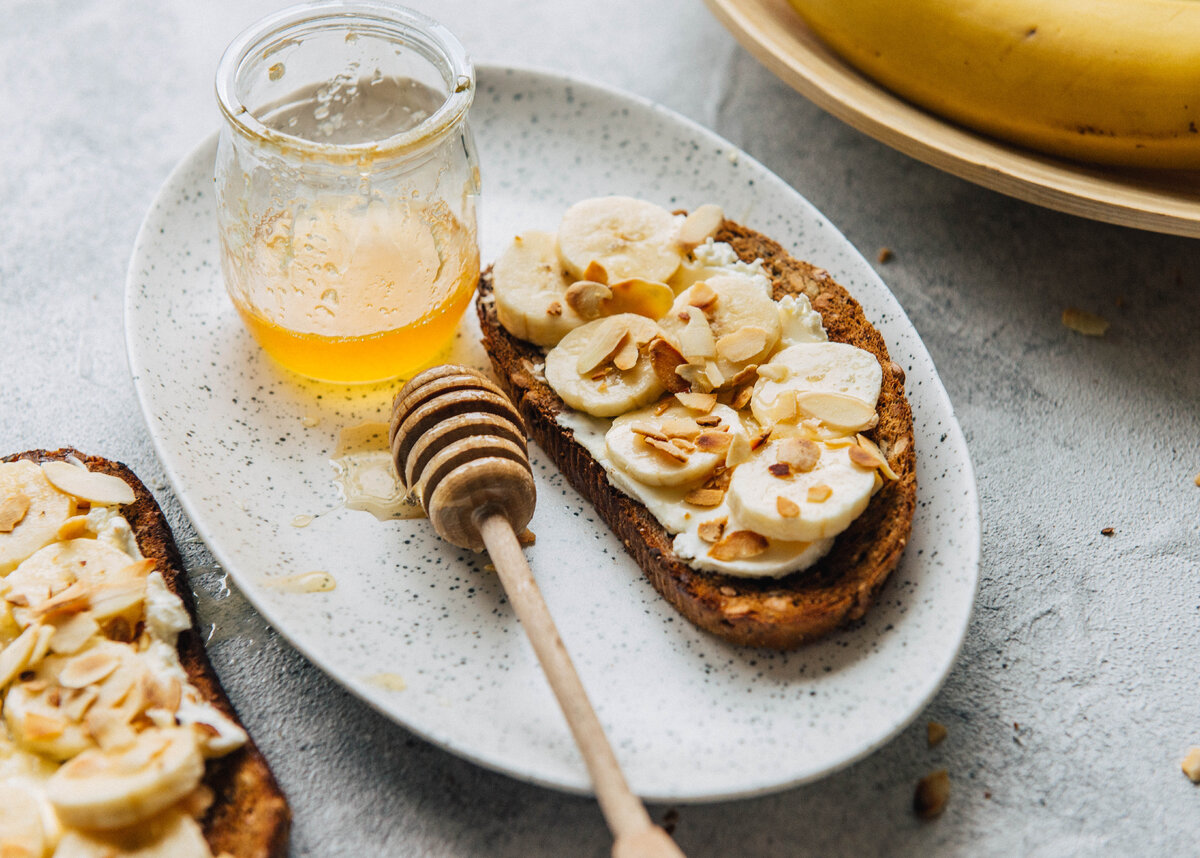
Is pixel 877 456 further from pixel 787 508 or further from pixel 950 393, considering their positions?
pixel 950 393

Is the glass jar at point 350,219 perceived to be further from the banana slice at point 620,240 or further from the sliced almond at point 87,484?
the sliced almond at point 87,484

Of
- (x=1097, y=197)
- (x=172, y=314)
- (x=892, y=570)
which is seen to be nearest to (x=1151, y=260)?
(x=1097, y=197)

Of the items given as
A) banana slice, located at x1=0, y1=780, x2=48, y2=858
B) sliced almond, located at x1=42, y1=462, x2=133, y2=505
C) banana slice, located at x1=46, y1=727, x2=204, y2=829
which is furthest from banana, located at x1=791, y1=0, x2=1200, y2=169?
banana slice, located at x1=0, y1=780, x2=48, y2=858

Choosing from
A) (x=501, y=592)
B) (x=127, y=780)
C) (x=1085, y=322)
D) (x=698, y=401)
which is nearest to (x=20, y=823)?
(x=127, y=780)

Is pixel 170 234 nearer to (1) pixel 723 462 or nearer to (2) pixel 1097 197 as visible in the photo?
(1) pixel 723 462

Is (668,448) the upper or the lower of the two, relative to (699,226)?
lower

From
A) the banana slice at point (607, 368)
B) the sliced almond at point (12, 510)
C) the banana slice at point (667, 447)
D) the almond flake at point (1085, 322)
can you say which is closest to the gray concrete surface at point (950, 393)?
the almond flake at point (1085, 322)

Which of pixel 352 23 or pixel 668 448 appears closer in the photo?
pixel 668 448

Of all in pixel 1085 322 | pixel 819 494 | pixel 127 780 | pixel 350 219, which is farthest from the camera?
pixel 1085 322
